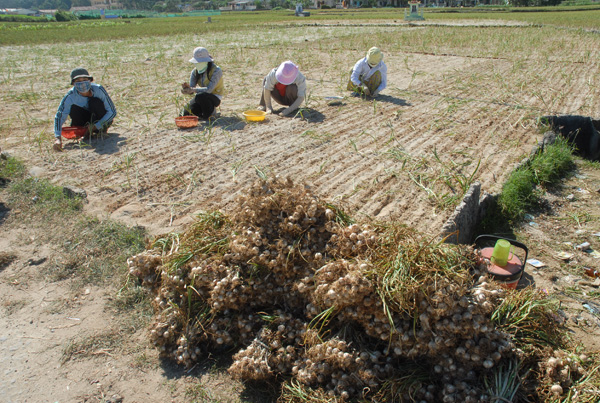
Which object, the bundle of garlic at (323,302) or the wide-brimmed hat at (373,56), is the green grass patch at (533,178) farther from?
the wide-brimmed hat at (373,56)

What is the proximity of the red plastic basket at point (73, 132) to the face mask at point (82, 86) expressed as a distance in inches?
18.6

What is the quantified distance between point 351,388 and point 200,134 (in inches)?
173

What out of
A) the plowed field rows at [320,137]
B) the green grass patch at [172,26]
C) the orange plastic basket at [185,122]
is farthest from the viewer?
the green grass patch at [172,26]

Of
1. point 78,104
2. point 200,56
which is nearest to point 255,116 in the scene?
point 200,56

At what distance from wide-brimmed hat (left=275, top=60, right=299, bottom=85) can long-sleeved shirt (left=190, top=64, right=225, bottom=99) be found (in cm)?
86

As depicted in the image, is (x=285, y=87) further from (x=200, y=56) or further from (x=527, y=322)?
(x=527, y=322)

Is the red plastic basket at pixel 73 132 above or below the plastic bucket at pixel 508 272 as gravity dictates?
above

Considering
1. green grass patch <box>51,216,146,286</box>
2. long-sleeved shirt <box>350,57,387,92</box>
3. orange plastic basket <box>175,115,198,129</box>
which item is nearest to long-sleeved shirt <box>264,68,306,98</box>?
orange plastic basket <box>175,115,198,129</box>

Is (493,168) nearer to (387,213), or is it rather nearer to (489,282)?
(387,213)

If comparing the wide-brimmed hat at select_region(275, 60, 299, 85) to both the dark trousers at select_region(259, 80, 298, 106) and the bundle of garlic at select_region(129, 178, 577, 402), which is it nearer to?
the dark trousers at select_region(259, 80, 298, 106)

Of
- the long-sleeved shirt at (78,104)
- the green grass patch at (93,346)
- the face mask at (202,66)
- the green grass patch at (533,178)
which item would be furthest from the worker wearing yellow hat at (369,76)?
the green grass patch at (93,346)

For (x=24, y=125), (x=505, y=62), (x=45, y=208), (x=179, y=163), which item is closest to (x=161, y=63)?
(x=24, y=125)

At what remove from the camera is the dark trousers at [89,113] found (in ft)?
18.1

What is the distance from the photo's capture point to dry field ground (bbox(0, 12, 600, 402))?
8.11 feet
